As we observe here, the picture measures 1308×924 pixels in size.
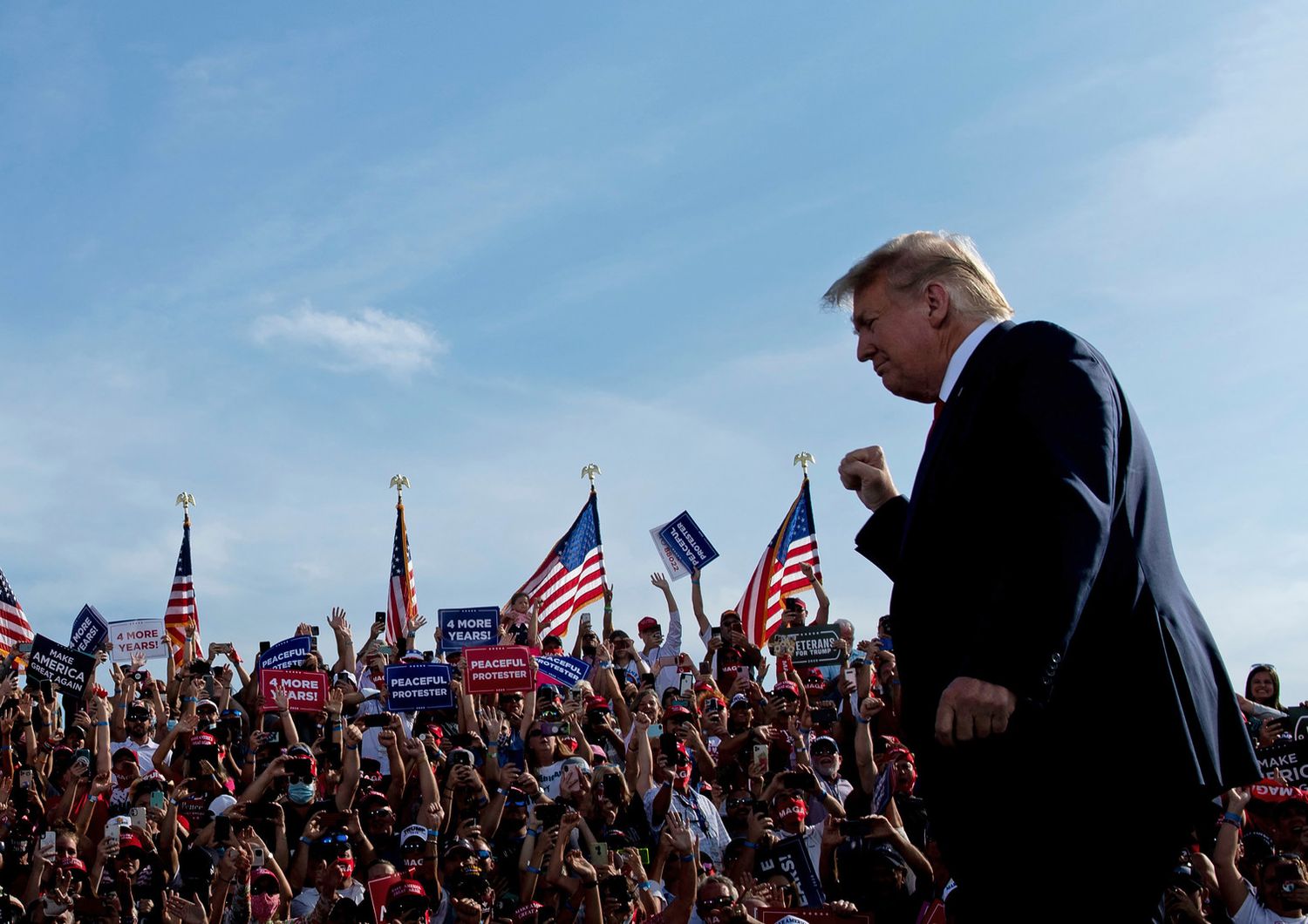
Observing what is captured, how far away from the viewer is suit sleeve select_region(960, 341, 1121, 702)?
7.48 feet

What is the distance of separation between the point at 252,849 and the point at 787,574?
1075cm

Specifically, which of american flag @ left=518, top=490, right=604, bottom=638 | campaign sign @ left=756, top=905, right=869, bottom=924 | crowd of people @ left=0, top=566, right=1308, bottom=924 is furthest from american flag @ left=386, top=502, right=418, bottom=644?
campaign sign @ left=756, top=905, right=869, bottom=924

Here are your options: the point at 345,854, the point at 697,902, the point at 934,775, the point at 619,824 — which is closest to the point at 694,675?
the point at 619,824

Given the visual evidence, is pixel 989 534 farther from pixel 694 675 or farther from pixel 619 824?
pixel 694 675

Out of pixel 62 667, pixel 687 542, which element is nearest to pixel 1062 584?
pixel 62 667

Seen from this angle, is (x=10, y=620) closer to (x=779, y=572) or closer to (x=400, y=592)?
(x=400, y=592)

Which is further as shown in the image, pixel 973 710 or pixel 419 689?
pixel 419 689

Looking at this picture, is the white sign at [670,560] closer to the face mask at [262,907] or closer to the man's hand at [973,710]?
the face mask at [262,907]

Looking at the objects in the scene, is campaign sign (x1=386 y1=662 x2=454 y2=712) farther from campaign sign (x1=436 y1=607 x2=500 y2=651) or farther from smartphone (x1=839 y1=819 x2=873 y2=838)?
smartphone (x1=839 y1=819 x2=873 y2=838)

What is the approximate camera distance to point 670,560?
62.1 ft

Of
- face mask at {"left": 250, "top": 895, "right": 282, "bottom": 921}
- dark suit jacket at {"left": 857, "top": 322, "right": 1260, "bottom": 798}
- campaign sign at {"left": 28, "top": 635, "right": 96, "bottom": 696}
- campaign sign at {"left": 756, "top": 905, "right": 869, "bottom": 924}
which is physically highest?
campaign sign at {"left": 28, "top": 635, "right": 96, "bottom": 696}

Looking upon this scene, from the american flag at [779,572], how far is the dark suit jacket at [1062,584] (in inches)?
635

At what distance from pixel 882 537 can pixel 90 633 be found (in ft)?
56.5

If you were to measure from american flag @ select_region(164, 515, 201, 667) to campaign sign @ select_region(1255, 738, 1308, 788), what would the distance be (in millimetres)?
Answer: 15341
